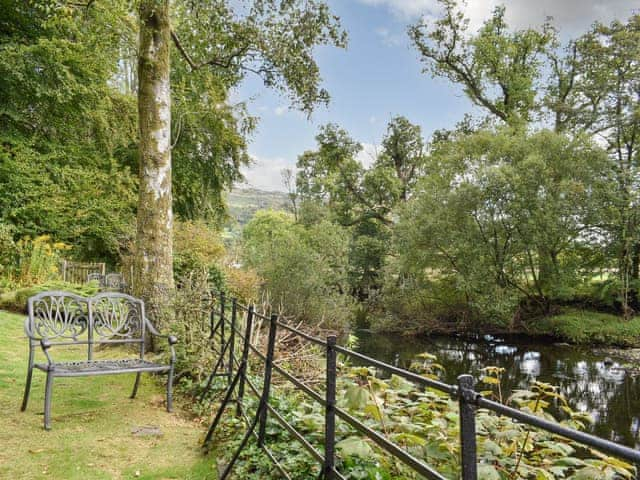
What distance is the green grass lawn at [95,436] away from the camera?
299 cm

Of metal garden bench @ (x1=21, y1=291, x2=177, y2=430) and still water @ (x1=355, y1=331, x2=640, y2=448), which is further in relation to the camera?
still water @ (x1=355, y1=331, x2=640, y2=448)

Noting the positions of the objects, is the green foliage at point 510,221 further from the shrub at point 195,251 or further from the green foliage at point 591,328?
the shrub at point 195,251

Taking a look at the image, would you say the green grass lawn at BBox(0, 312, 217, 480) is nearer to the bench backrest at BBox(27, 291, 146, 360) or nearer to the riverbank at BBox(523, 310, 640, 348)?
the bench backrest at BBox(27, 291, 146, 360)

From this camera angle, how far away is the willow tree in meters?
6.22

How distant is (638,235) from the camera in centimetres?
1708

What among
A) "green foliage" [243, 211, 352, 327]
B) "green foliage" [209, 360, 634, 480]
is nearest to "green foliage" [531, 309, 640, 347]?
"green foliage" [243, 211, 352, 327]

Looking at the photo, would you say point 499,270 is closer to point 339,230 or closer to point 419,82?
point 339,230

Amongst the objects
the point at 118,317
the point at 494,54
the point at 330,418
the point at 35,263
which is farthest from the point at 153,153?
the point at 494,54

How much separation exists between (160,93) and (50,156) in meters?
9.24

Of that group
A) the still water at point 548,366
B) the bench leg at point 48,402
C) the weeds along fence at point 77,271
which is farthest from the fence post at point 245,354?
the weeds along fence at point 77,271

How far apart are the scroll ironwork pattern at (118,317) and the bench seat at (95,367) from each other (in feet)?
1.80

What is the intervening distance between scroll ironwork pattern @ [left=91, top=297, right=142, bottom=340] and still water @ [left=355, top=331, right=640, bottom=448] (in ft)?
20.0

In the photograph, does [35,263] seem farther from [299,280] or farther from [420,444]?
[420,444]

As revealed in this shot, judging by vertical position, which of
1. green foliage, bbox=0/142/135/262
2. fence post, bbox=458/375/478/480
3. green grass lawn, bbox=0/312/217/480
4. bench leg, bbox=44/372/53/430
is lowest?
green grass lawn, bbox=0/312/217/480
